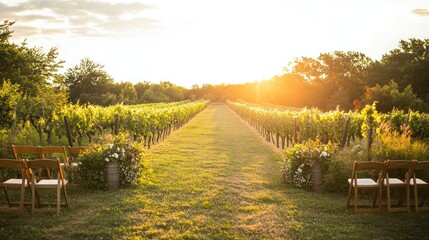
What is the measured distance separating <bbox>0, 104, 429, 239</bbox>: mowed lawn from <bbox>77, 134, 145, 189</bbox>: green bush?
27cm

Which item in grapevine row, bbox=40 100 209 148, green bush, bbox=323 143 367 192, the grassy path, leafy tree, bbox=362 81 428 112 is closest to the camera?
the grassy path

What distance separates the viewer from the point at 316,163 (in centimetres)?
909

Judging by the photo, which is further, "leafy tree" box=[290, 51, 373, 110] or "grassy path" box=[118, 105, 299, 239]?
"leafy tree" box=[290, 51, 373, 110]

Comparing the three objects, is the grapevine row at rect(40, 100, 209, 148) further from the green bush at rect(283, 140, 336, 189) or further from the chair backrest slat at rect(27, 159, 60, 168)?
the green bush at rect(283, 140, 336, 189)

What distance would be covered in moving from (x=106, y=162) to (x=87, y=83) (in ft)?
172

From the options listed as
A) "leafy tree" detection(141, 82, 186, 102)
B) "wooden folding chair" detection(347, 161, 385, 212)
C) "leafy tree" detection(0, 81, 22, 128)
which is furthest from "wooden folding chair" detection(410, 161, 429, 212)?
"leafy tree" detection(141, 82, 186, 102)

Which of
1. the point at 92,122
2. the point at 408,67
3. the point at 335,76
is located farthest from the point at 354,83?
A: the point at 92,122

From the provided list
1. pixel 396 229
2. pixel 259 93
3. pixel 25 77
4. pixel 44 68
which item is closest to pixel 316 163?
pixel 396 229

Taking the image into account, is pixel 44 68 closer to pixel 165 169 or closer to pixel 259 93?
pixel 165 169

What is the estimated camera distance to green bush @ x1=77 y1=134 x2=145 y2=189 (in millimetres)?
8984

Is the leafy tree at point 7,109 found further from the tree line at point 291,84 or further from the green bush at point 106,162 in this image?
the green bush at point 106,162

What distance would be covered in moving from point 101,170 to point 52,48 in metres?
23.8

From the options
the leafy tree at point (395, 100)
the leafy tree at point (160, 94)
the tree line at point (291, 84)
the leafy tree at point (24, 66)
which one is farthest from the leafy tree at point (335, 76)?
the leafy tree at point (24, 66)

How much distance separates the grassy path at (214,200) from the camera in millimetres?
6215
